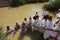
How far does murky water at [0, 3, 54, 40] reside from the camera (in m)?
12.8

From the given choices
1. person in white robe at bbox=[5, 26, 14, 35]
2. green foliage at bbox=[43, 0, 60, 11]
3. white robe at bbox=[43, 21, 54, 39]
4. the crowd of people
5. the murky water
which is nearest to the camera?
the crowd of people

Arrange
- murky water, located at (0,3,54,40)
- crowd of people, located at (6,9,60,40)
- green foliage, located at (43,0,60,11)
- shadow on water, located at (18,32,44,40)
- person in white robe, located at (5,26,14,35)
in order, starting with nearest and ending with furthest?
crowd of people, located at (6,9,60,40)
shadow on water, located at (18,32,44,40)
person in white robe, located at (5,26,14,35)
murky water, located at (0,3,54,40)
green foliage, located at (43,0,60,11)

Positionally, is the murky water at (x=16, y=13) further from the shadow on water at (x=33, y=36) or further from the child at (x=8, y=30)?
the shadow on water at (x=33, y=36)

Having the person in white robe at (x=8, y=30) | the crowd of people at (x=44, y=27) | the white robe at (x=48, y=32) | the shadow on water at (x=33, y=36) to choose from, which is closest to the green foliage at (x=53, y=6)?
the crowd of people at (x=44, y=27)

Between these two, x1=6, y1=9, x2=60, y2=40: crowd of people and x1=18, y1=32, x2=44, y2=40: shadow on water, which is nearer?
x1=6, y1=9, x2=60, y2=40: crowd of people

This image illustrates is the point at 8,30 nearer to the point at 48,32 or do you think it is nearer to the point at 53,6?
the point at 48,32

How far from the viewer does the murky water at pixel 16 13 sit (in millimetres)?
12789

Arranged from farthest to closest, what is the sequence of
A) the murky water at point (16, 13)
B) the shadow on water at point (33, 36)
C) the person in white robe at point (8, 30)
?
the murky water at point (16, 13) → the person in white robe at point (8, 30) → the shadow on water at point (33, 36)

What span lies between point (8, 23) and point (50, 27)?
4266 mm

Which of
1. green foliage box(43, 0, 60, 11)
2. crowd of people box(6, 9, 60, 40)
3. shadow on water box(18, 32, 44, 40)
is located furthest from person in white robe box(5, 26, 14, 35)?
green foliage box(43, 0, 60, 11)

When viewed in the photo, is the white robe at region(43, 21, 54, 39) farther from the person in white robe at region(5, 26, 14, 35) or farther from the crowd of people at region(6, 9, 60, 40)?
the person in white robe at region(5, 26, 14, 35)

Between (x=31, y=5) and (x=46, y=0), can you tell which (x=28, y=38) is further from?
(x=46, y=0)

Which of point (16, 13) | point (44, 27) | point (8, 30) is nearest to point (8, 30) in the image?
point (8, 30)

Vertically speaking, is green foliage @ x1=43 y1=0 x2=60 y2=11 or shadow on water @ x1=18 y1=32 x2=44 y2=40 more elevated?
green foliage @ x1=43 y1=0 x2=60 y2=11
